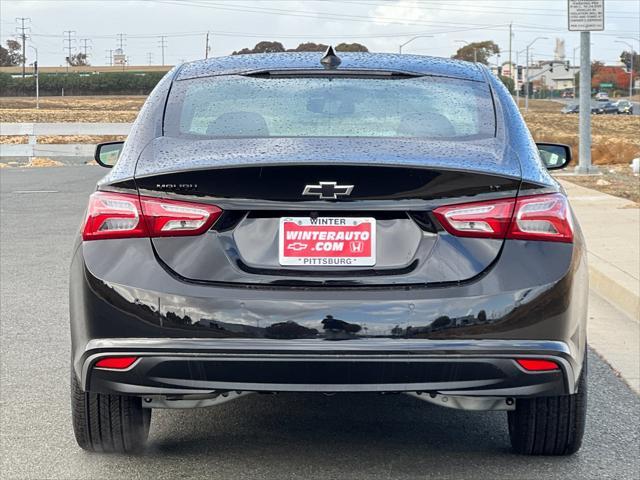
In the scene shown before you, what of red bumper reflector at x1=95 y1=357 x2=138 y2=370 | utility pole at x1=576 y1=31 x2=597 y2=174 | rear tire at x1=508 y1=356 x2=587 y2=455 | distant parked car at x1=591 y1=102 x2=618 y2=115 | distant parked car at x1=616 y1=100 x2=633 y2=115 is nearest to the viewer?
red bumper reflector at x1=95 y1=357 x2=138 y2=370

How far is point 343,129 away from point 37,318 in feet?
12.7

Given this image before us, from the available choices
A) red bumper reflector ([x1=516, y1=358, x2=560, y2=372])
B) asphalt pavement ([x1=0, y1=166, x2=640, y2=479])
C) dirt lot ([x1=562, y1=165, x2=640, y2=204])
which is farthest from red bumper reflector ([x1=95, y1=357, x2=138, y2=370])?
dirt lot ([x1=562, y1=165, x2=640, y2=204])

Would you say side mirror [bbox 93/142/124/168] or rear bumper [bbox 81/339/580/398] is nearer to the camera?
rear bumper [bbox 81/339/580/398]

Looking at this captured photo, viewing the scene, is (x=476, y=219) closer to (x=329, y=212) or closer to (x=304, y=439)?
(x=329, y=212)

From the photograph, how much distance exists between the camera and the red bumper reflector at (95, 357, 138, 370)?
12.9 feet

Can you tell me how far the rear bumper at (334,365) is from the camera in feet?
12.5

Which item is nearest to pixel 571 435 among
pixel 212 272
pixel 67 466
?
pixel 212 272

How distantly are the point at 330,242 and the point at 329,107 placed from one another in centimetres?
93

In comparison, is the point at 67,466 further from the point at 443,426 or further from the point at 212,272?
the point at 443,426

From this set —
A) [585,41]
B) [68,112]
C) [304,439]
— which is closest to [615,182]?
[585,41]

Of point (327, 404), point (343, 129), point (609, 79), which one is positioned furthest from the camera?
point (609, 79)

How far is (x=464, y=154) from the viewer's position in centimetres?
410

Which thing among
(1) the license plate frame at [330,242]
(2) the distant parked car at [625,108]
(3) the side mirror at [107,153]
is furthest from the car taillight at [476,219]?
(2) the distant parked car at [625,108]

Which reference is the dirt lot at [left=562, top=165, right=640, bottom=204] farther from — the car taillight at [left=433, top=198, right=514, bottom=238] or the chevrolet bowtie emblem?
the chevrolet bowtie emblem
